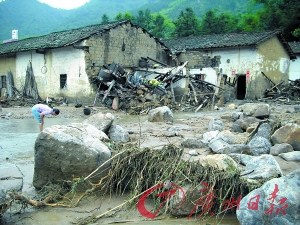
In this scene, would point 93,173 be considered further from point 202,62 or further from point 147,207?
point 202,62

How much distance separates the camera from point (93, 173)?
186 inches

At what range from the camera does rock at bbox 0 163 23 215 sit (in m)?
3.91

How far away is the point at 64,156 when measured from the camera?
15.7 feet

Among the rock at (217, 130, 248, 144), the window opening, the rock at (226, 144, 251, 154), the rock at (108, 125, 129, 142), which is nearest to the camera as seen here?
the rock at (226, 144, 251, 154)

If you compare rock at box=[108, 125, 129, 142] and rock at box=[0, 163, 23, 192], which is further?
rock at box=[108, 125, 129, 142]

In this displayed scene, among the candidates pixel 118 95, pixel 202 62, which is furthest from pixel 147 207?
pixel 202 62

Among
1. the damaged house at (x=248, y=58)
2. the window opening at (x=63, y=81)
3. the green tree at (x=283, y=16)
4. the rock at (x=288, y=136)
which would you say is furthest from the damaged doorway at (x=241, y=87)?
the rock at (x=288, y=136)

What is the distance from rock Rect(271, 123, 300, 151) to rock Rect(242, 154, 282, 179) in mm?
2146

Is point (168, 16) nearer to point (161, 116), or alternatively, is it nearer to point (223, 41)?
point (223, 41)

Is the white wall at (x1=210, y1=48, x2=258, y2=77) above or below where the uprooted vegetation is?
above

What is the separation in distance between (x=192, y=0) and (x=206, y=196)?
66.5 meters

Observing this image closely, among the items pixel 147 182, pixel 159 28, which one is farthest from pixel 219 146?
pixel 159 28

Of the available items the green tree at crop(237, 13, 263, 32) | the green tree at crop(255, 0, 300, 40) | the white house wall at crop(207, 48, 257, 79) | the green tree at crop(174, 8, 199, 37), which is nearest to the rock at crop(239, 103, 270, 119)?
the white house wall at crop(207, 48, 257, 79)

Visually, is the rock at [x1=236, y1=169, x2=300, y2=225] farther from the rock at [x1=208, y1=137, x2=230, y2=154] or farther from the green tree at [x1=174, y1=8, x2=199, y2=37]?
the green tree at [x1=174, y1=8, x2=199, y2=37]
